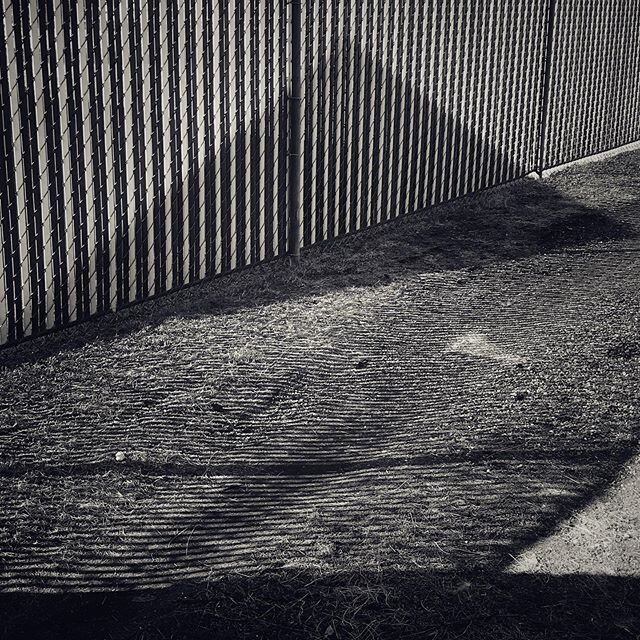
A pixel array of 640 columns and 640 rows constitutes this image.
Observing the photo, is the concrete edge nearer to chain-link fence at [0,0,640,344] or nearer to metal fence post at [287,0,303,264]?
chain-link fence at [0,0,640,344]

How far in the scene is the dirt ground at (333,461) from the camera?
3436 millimetres

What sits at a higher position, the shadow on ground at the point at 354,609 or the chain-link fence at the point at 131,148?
the chain-link fence at the point at 131,148

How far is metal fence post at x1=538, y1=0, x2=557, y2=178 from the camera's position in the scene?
1052cm

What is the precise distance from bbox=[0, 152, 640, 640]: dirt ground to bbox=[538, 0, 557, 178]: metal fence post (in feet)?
12.4

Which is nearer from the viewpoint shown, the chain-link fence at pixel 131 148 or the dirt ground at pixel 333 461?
the dirt ground at pixel 333 461

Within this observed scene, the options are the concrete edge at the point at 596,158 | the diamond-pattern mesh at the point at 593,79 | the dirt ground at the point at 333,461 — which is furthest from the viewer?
the concrete edge at the point at 596,158

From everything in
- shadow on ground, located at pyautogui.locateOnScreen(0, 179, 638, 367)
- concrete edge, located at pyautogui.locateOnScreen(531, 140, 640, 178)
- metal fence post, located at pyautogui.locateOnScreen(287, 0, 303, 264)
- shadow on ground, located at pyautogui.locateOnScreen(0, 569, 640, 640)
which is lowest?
shadow on ground, located at pyautogui.locateOnScreen(0, 569, 640, 640)

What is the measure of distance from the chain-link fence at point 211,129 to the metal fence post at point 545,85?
40 centimetres

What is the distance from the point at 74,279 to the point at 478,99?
5338 millimetres

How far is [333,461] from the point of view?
4559 mm

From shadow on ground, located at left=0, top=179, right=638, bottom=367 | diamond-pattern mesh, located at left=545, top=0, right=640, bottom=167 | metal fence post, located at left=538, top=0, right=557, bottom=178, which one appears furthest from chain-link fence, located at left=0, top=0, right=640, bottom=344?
diamond-pattern mesh, located at left=545, top=0, right=640, bottom=167

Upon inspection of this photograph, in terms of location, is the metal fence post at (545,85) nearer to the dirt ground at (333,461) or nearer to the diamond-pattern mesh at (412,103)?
the diamond-pattern mesh at (412,103)

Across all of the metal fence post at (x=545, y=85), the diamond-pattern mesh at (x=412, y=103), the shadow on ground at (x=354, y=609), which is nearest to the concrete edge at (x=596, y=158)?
the metal fence post at (x=545, y=85)

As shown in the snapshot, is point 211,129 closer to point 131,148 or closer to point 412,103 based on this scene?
point 131,148
